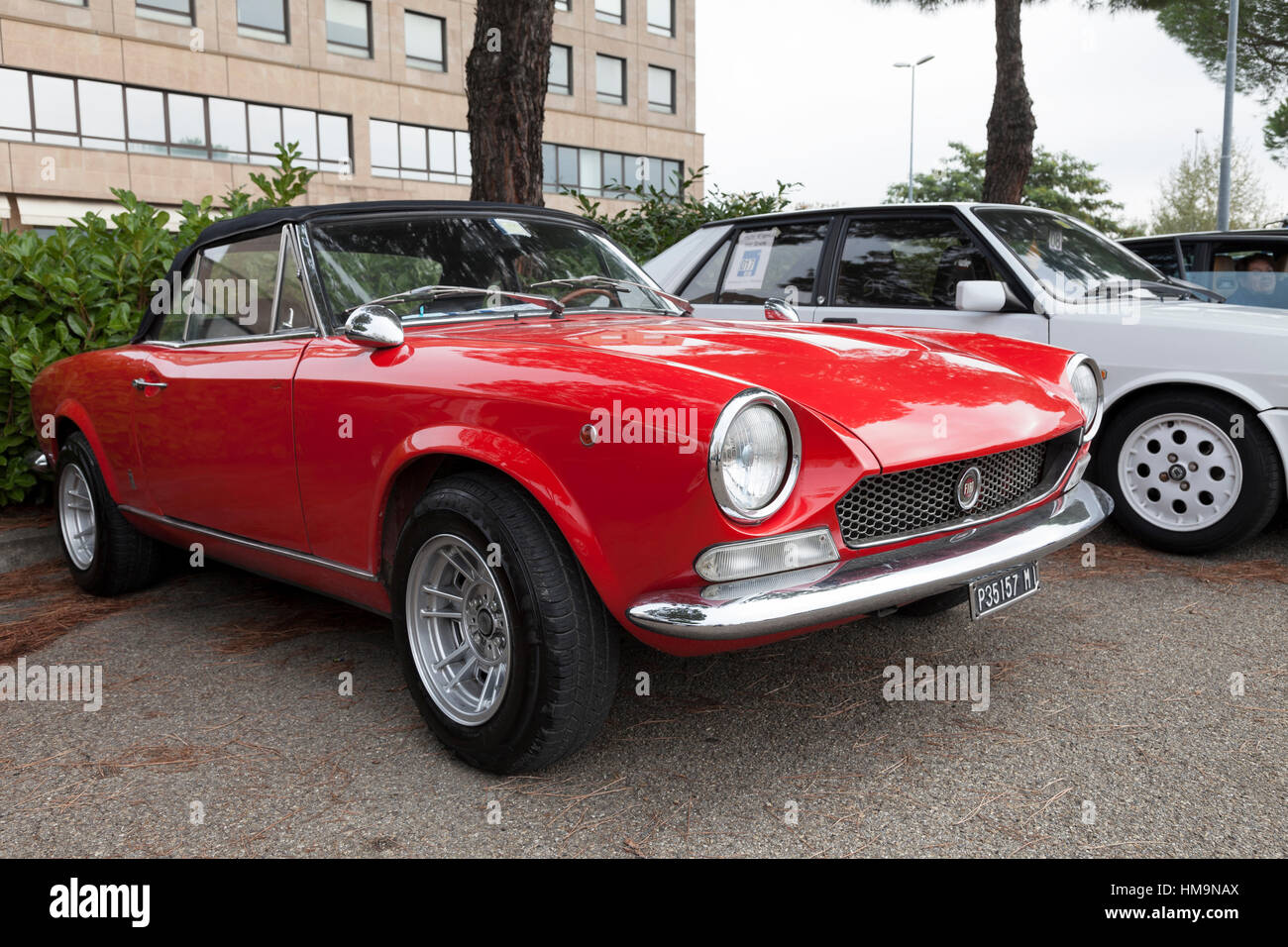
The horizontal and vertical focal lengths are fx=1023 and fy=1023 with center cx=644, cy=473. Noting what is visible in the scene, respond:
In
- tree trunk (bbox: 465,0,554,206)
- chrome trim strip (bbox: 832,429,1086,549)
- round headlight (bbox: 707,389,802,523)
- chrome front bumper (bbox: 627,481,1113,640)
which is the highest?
tree trunk (bbox: 465,0,554,206)

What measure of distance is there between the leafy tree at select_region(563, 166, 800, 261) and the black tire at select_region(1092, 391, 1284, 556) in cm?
438

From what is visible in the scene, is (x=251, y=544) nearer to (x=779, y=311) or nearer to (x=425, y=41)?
(x=779, y=311)

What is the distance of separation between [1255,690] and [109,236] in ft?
20.6

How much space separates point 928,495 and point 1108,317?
2.74m

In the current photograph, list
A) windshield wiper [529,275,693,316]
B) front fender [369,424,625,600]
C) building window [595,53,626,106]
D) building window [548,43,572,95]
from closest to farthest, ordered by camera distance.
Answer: front fender [369,424,625,600] → windshield wiper [529,275,693,316] → building window [548,43,572,95] → building window [595,53,626,106]

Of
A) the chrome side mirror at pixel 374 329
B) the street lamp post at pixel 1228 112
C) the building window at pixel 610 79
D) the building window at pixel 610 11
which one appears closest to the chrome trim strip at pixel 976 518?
the chrome side mirror at pixel 374 329

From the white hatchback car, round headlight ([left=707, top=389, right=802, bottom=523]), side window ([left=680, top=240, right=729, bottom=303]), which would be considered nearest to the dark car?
the white hatchback car

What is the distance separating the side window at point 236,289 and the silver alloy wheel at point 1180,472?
3.85m

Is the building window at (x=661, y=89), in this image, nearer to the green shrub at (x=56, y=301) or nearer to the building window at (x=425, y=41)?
the building window at (x=425, y=41)

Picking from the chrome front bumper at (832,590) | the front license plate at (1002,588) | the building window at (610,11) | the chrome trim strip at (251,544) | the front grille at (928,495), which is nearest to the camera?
the chrome front bumper at (832,590)

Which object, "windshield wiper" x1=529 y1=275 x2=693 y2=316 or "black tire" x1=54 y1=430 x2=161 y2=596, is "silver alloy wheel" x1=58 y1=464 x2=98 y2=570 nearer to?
"black tire" x1=54 y1=430 x2=161 y2=596

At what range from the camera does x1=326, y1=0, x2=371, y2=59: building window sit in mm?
28734

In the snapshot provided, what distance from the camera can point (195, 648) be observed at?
3912 millimetres

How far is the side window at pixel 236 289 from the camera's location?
3.62 m
